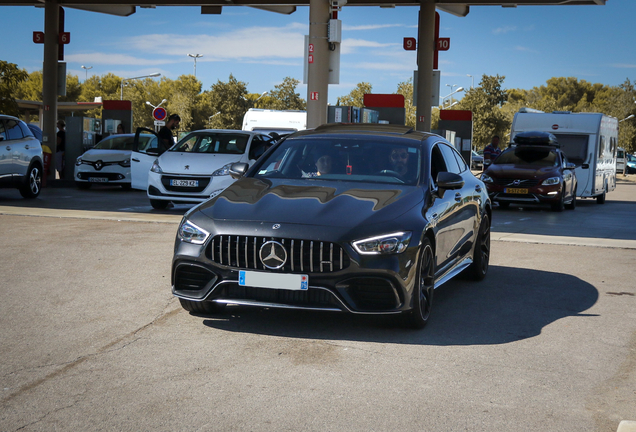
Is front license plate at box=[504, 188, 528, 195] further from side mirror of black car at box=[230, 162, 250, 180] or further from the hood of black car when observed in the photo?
the hood of black car

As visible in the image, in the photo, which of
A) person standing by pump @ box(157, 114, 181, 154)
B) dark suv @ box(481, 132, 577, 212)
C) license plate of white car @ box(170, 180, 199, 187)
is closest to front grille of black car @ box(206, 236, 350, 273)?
license plate of white car @ box(170, 180, 199, 187)

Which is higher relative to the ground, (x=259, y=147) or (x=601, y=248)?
(x=259, y=147)

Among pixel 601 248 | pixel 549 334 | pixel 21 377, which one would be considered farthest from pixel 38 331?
pixel 601 248

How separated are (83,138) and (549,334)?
21803mm

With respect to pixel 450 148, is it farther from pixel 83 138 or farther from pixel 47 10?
pixel 47 10

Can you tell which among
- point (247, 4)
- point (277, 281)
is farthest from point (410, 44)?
point (277, 281)

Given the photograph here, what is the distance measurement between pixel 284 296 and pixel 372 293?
1.96 ft

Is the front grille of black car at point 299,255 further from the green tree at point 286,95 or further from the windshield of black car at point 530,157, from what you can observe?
the green tree at point 286,95

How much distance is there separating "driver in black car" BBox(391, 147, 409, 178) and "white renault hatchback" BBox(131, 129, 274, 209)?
24.4ft

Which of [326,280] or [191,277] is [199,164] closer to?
[191,277]

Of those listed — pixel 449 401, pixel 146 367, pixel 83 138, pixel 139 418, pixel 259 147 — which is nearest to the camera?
pixel 139 418

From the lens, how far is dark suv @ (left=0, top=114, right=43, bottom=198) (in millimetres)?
15914

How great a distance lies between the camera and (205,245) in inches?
219

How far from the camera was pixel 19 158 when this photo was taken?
53.8 ft
